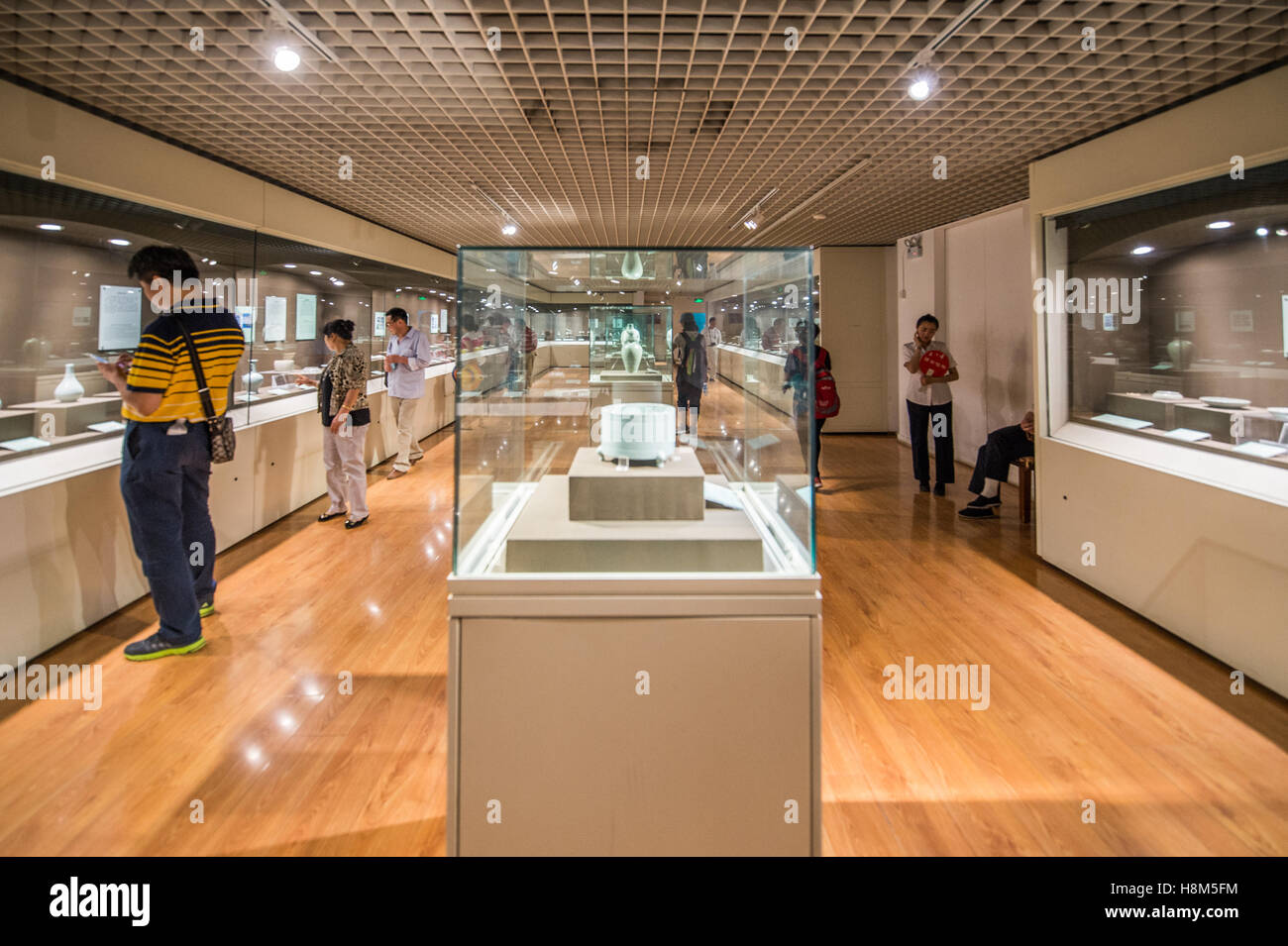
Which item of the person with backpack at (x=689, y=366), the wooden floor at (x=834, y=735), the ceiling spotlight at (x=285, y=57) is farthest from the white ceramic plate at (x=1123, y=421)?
the ceiling spotlight at (x=285, y=57)

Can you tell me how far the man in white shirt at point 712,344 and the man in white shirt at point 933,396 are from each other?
15.2 feet

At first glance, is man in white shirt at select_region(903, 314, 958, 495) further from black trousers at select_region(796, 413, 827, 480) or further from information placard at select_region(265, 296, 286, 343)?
information placard at select_region(265, 296, 286, 343)

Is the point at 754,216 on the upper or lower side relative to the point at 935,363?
upper

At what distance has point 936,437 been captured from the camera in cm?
636

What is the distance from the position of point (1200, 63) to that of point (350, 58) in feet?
12.3

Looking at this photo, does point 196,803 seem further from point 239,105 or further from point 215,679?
point 239,105

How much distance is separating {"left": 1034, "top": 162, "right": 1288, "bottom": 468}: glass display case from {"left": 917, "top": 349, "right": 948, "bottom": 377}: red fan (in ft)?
5.85

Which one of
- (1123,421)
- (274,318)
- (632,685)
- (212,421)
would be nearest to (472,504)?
(632,685)

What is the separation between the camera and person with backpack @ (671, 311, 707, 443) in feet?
7.12

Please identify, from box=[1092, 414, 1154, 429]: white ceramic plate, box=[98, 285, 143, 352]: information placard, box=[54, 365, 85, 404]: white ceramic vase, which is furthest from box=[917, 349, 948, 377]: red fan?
box=[54, 365, 85, 404]: white ceramic vase

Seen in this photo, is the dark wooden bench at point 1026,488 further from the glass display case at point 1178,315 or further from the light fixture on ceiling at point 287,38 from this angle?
the light fixture on ceiling at point 287,38

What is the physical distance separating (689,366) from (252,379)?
4474 mm

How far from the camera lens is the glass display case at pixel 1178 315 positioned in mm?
3154

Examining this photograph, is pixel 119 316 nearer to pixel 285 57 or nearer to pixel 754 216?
pixel 285 57
